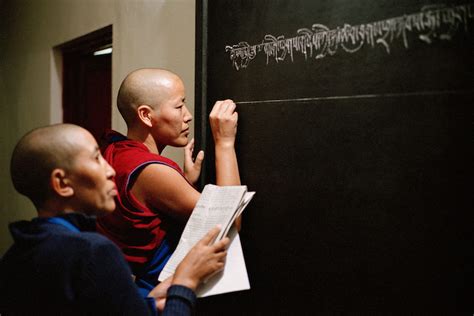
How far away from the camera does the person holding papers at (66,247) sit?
0.98 meters

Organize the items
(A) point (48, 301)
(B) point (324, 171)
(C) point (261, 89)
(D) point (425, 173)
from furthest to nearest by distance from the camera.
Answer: (C) point (261, 89)
(B) point (324, 171)
(D) point (425, 173)
(A) point (48, 301)

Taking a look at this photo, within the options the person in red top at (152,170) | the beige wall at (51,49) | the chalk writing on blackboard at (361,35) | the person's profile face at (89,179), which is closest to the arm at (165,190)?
the person in red top at (152,170)

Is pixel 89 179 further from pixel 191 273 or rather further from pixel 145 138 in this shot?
pixel 145 138

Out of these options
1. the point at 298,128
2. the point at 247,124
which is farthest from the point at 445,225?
the point at 247,124

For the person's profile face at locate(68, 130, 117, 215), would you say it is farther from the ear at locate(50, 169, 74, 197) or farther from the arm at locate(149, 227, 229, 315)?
the arm at locate(149, 227, 229, 315)

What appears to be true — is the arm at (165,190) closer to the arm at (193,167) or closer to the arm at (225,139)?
the arm at (225,139)

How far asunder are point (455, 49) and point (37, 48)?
10.00ft

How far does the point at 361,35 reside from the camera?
1.20 metres

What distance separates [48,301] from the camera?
99cm

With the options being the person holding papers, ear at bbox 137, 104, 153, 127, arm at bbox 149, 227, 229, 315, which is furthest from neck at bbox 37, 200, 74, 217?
ear at bbox 137, 104, 153, 127

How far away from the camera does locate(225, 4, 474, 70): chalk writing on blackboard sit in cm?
103

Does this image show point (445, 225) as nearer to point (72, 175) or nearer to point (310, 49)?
point (310, 49)

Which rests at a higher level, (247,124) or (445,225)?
(247,124)

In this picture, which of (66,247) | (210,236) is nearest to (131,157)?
(210,236)
